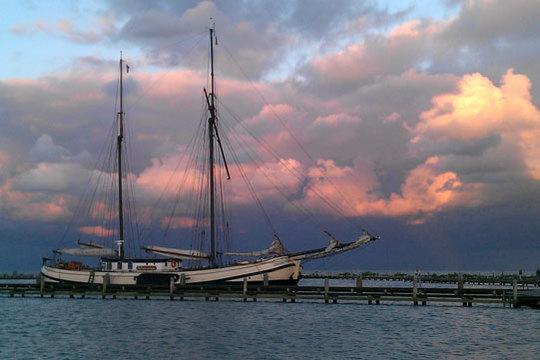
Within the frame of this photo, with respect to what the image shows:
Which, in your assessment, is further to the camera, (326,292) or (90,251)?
(90,251)

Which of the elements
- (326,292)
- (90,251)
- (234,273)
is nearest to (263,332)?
(326,292)

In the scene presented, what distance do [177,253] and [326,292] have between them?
25948 millimetres

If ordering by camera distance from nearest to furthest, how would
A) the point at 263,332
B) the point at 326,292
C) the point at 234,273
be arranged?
1. the point at 263,332
2. the point at 326,292
3. the point at 234,273

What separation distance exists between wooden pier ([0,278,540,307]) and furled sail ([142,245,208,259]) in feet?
21.8

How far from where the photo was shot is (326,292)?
61.3 metres

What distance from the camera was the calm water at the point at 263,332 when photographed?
38531 mm

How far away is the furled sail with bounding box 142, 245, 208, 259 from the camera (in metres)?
79.9

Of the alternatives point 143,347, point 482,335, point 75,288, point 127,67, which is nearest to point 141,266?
point 75,288

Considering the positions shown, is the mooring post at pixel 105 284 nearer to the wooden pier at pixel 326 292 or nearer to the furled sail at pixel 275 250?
the wooden pier at pixel 326 292

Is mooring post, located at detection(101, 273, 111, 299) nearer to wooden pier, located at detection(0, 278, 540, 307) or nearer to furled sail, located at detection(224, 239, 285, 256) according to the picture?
wooden pier, located at detection(0, 278, 540, 307)

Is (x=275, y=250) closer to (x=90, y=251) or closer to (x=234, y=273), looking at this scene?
(x=234, y=273)

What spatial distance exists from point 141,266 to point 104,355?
132ft

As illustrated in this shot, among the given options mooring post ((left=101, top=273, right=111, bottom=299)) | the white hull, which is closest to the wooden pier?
mooring post ((left=101, top=273, right=111, bottom=299))

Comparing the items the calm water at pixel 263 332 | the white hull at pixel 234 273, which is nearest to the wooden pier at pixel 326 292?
the calm water at pixel 263 332
